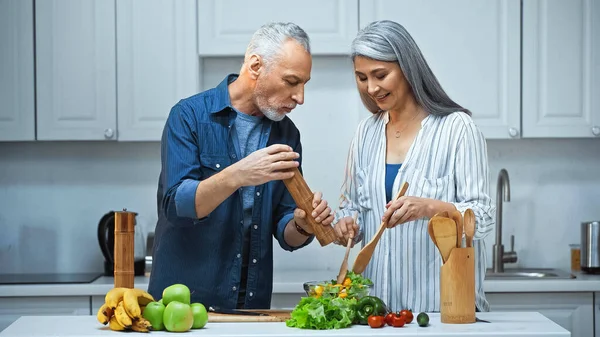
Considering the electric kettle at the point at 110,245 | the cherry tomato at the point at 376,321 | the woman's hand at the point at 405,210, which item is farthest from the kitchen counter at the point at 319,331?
the electric kettle at the point at 110,245

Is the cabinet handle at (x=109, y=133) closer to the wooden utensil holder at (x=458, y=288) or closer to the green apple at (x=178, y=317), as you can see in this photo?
the green apple at (x=178, y=317)

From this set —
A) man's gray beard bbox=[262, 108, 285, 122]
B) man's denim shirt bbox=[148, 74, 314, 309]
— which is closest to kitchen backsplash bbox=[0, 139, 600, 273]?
man's denim shirt bbox=[148, 74, 314, 309]

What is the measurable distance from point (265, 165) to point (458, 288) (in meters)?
0.56

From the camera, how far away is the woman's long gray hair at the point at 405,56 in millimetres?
2633

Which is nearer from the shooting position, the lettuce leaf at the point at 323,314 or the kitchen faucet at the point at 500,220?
the lettuce leaf at the point at 323,314

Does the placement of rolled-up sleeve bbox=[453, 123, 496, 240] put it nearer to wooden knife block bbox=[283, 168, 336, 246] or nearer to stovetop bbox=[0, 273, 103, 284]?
wooden knife block bbox=[283, 168, 336, 246]

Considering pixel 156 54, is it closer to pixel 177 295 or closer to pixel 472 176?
pixel 472 176

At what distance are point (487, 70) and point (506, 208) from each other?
719 millimetres

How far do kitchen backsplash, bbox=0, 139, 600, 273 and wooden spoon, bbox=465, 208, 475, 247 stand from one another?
1994 mm

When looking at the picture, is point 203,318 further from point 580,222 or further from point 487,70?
point 580,222

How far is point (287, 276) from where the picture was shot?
398cm

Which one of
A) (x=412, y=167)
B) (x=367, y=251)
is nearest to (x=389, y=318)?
(x=367, y=251)

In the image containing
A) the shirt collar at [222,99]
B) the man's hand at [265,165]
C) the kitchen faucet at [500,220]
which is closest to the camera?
the man's hand at [265,165]

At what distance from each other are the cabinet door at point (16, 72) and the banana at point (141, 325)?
2.03 m
